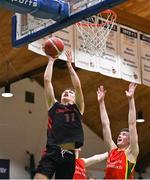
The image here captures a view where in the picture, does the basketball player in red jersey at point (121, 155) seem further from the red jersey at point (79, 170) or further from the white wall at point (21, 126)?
the white wall at point (21, 126)

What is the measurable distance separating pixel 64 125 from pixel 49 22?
1524 millimetres

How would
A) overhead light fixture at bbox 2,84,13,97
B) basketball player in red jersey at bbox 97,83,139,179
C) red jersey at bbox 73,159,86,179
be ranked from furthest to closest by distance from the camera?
overhead light fixture at bbox 2,84,13,97
red jersey at bbox 73,159,86,179
basketball player in red jersey at bbox 97,83,139,179

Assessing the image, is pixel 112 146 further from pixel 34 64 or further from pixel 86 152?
pixel 86 152

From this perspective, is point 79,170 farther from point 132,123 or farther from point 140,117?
point 140,117

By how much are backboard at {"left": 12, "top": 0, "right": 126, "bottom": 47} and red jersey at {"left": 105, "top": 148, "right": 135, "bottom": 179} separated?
1655mm

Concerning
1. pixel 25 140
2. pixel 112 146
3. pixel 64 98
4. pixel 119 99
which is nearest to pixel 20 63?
pixel 25 140

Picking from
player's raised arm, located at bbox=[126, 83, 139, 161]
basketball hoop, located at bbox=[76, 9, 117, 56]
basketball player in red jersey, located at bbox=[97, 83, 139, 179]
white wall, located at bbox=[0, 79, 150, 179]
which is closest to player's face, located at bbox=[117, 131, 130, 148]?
basketball player in red jersey, located at bbox=[97, 83, 139, 179]

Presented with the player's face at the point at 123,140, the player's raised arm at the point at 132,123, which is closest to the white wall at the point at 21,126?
the player's face at the point at 123,140

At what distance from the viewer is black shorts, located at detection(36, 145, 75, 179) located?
14.8ft

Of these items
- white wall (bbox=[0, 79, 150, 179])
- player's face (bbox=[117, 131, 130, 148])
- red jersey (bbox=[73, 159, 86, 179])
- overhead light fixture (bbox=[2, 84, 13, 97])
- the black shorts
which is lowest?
the black shorts

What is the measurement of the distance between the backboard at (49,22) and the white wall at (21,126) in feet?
17.1

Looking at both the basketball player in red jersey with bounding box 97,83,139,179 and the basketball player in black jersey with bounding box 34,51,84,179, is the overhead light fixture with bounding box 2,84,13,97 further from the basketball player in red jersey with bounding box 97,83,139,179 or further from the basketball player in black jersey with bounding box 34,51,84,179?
the basketball player in black jersey with bounding box 34,51,84,179

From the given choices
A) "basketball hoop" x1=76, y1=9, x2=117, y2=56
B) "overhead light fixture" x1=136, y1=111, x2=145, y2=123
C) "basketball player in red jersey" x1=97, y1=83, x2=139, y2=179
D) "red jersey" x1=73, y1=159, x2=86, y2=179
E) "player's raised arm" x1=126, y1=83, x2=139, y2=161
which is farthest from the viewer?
"overhead light fixture" x1=136, y1=111, x2=145, y2=123

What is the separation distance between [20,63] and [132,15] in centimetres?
268
